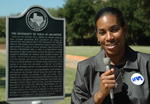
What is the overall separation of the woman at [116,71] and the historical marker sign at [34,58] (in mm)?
3193

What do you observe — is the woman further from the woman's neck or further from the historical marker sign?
the historical marker sign

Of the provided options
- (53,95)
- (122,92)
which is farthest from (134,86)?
(53,95)

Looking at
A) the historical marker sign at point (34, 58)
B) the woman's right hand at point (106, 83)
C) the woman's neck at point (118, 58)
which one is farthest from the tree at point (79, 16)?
the woman's right hand at point (106, 83)

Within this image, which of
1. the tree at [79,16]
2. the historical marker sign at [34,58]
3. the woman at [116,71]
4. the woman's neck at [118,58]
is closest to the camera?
the woman at [116,71]

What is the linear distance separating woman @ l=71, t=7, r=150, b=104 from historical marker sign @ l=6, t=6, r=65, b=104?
3193mm

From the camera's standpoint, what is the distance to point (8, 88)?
498 cm

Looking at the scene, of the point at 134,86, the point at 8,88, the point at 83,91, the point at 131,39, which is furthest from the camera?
the point at 131,39

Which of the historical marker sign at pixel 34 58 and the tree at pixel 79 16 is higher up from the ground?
the tree at pixel 79 16

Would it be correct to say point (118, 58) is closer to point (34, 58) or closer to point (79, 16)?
point (34, 58)

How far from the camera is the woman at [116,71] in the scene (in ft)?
5.93

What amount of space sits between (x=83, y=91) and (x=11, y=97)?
3483mm

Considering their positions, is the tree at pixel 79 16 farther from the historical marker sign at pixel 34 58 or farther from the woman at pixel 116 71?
the woman at pixel 116 71

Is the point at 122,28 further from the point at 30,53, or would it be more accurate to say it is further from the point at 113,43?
the point at 30,53

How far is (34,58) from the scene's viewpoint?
200 inches
